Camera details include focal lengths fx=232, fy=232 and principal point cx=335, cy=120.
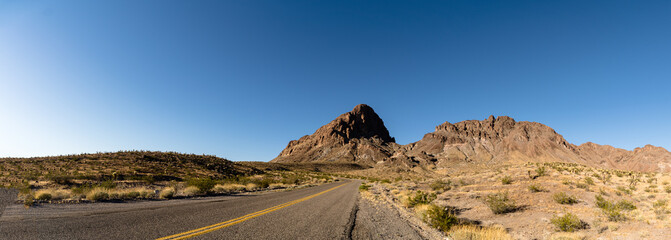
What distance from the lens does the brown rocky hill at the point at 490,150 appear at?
88625 mm

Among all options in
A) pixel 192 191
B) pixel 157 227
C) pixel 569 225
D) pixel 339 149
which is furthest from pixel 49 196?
pixel 339 149

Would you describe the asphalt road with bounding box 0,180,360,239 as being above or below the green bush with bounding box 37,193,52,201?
below

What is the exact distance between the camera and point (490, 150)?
121m

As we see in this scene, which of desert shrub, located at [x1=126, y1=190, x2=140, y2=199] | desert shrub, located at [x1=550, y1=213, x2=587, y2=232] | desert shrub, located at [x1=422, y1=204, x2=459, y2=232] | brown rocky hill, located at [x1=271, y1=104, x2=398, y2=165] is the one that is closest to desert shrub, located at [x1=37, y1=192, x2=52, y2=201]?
desert shrub, located at [x1=126, y1=190, x2=140, y2=199]

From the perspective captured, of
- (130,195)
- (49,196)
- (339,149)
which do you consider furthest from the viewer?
(339,149)

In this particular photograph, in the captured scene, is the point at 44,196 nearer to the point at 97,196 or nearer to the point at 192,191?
the point at 97,196

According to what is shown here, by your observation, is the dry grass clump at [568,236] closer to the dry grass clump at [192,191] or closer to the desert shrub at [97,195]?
the dry grass clump at [192,191]

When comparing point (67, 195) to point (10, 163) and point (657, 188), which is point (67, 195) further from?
point (657, 188)

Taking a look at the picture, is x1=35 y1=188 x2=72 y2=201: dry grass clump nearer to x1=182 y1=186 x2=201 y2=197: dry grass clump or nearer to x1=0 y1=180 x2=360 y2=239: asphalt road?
x1=0 y1=180 x2=360 y2=239: asphalt road

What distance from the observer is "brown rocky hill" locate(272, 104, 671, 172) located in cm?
8862

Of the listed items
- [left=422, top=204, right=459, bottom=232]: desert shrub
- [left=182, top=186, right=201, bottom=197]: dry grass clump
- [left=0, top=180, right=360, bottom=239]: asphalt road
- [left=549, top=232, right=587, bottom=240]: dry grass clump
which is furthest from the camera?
[left=182, top=186, right=201, bottom=197]: dry grass clump

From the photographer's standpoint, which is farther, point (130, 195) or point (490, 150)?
point (490, 150)

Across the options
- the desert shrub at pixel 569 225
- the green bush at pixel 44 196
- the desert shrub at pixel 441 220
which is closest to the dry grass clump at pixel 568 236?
the desert shrub at pixel 569 225

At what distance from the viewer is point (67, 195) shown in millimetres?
12508
